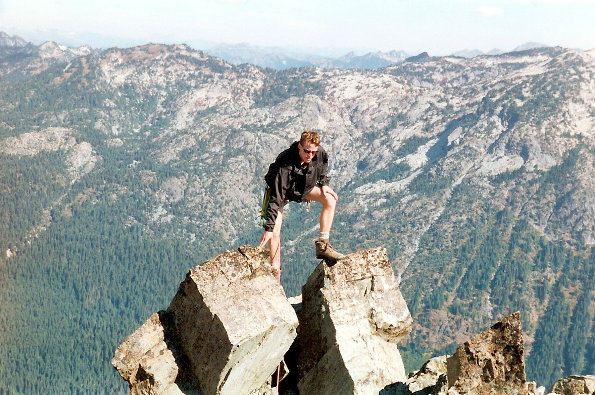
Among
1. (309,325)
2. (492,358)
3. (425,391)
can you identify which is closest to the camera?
(492,358)

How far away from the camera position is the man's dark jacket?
20.4 metres

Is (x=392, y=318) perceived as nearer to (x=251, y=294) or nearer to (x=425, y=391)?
(x=425, y=391)

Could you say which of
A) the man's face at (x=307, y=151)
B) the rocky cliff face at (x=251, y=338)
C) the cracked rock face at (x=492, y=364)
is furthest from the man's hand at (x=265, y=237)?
the cracked rock face at (x=492, y=364)

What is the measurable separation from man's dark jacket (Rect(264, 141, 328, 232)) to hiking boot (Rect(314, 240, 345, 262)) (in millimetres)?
2463

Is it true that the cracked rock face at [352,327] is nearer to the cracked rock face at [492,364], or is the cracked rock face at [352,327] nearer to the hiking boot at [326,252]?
the hiking boot at [326,252]

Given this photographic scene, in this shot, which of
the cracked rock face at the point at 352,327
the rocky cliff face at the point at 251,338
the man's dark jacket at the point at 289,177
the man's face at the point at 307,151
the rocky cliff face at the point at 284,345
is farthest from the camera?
the man's dark jacket at the point at 289,177

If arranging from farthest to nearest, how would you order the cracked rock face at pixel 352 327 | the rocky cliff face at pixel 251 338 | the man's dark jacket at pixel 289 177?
the man's dark jacket at pixel 289 177 → the cracked rock face at pixel 352 327 → the rocky cliff face at pixel 251 338

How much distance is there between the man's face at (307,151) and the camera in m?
19.3

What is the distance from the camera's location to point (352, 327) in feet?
65.1

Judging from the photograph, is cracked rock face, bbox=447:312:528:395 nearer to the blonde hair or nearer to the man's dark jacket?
the man's dark jacket

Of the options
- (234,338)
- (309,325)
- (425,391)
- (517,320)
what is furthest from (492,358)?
(234,338)

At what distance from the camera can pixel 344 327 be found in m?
19.6

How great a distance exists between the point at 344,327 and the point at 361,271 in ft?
9.35

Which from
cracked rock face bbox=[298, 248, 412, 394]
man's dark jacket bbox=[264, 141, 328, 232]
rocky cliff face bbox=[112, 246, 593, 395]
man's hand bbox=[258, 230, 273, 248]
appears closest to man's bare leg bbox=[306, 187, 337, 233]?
man's dark jacket bbox=[264, 141, 328, 232]
